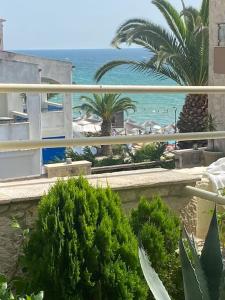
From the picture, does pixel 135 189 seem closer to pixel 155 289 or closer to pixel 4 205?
pixel 4 205

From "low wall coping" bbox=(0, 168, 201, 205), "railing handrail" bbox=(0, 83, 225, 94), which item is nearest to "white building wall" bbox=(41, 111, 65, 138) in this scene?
"low wall coping" bbox=(0, 168, 201, 205)

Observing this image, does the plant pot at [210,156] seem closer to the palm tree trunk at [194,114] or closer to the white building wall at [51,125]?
the palm tree trunk at [194,114]

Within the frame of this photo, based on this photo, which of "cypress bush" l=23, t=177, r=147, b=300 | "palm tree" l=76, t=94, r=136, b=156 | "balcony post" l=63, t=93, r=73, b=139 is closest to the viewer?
"cypress bush" l=23, t=177, r=147, b=300

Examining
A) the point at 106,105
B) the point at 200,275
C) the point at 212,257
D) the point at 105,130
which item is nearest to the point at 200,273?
the point at 200,275

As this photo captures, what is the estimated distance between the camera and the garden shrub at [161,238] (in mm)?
3062

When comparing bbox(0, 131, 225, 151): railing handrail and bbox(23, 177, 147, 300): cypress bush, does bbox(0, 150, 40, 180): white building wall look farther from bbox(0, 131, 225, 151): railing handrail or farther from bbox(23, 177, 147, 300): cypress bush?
bbox(23, 177, 147, 300): cypress bush

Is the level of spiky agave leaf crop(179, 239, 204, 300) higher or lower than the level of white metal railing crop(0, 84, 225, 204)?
lower

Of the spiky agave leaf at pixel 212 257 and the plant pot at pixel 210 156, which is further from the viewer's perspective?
the plant pot at pixel 210 156

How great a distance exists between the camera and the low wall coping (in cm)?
311

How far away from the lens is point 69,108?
1120 inches

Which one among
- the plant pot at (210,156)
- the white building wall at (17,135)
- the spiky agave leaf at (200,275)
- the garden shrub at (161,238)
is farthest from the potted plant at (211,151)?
the spiky agave leaf at (200,275)

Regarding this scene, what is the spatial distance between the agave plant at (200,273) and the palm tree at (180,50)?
16218 millimetres

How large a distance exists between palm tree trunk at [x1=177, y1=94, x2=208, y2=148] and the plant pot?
6.59 ft

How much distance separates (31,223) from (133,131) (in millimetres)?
36288
